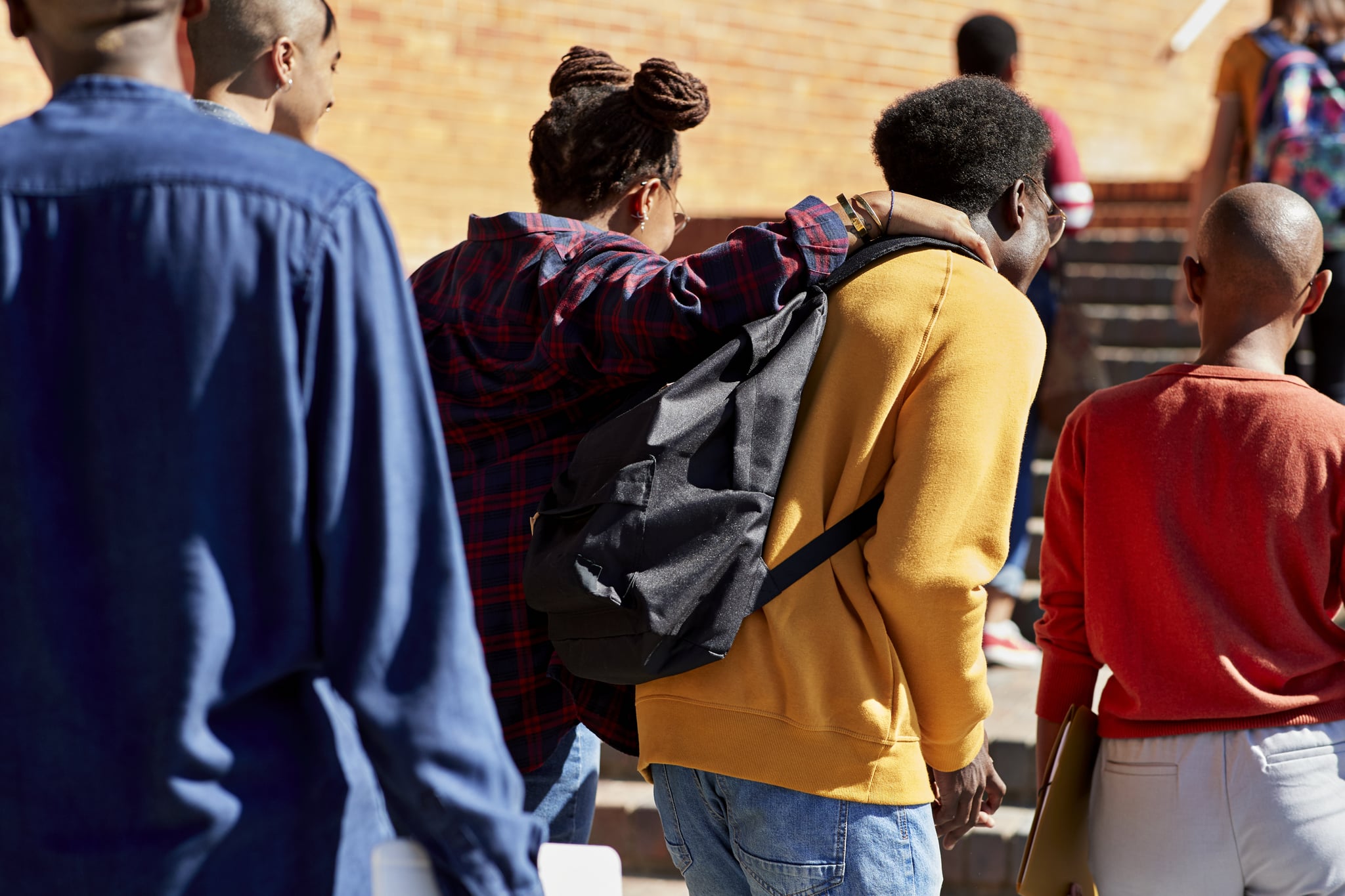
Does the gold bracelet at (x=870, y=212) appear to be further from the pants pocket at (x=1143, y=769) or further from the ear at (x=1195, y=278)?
the pants pocket at (x=1143, y=769)

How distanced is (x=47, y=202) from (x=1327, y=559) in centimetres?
202

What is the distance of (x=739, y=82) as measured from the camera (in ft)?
28.3

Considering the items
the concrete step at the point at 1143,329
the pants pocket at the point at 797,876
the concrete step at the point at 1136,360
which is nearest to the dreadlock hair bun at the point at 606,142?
the pants pocket at the point at 797,876

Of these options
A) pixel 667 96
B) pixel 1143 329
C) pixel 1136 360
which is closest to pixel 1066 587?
pixel 667 96

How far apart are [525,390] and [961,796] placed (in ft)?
3.18

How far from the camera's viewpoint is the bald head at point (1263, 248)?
2332 mm

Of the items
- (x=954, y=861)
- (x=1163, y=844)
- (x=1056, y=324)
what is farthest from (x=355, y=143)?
(x=1163, y=844)

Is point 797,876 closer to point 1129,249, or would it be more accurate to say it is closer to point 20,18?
point 20,18

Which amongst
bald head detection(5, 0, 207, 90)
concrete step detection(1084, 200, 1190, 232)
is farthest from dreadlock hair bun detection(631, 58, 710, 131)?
concrete step detection(1084, 200, 1190, 232)

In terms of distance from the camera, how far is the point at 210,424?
1.24 metres

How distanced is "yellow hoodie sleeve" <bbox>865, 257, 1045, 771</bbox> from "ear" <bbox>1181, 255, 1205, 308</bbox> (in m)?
0.64

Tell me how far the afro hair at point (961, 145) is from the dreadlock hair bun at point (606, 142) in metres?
0.42

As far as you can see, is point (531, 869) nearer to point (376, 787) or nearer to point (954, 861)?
point (376, 787)

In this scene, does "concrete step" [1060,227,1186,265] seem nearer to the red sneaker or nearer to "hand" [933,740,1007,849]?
the red sneaker
